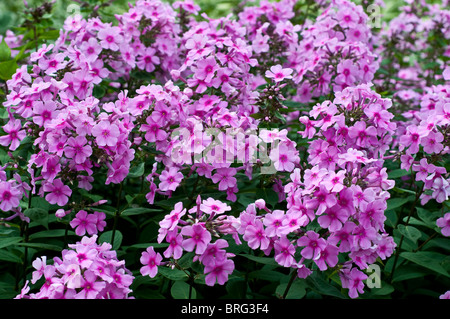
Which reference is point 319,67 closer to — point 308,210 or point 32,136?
point 308,210

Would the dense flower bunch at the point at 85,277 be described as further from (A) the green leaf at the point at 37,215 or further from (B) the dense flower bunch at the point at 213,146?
(A) the green leaf at the point at 37,215

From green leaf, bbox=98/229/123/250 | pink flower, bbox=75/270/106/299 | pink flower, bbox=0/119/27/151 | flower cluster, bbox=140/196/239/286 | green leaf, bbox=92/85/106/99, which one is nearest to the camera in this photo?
pink flower, bbox=75/270/106/299

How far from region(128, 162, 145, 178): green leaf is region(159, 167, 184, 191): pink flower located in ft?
0.32

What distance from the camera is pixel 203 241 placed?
5.94 ft

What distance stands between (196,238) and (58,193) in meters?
0.74

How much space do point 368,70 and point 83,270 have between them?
1923 millimetres

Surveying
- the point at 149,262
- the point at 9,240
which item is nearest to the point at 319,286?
the point at 149,262

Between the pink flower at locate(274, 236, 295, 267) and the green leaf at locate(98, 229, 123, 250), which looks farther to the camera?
the green leaf at locate(98, 229, 123, 250)

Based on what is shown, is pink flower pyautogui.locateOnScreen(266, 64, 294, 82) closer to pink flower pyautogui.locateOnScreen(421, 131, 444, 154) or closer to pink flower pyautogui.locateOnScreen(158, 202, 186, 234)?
pink flower pyautogui.locateOnScreen(421, 131, 444, 154)

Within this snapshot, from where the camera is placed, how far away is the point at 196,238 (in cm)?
182

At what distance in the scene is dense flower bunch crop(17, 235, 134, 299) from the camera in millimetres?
1709

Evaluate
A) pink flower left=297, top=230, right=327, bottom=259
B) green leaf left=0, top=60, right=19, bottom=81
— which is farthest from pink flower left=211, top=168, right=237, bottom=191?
green leaf left=0, top=60, right=19, bottom=81
